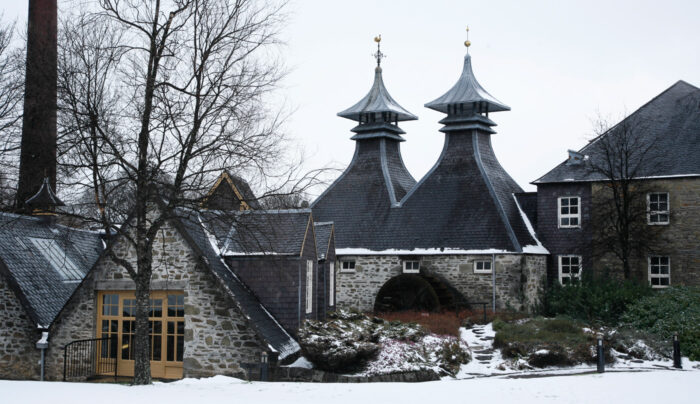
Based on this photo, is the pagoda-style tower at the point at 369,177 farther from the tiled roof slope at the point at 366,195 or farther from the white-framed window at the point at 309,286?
the white-framed window at the point at 309,286

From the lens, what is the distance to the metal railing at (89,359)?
18266 mm

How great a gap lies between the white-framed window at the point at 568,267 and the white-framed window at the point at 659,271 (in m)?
2.56

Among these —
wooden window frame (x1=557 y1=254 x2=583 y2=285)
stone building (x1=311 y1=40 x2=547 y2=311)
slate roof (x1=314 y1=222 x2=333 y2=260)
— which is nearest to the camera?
slate roof (x1=314 y1=222 x2=333 y2=260)

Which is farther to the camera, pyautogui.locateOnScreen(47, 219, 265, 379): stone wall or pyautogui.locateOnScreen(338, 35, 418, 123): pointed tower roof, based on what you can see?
pyautogui.locateOnScreen(338, 35, 418, 123): pointed tower roof

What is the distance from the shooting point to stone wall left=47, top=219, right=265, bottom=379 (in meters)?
17.5

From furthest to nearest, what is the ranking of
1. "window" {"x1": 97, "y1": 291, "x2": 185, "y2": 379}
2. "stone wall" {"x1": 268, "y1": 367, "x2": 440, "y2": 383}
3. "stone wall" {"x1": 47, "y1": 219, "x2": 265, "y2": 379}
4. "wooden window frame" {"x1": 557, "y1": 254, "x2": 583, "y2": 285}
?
"wooden window frame" {"x1": 557, "y1": 254, "x2": 583, "y2": 285}
"window" {"x1": 97, "y1": 291, "x2": 185, "y2": 379}
"stone wall" {"x1": 47, "y1": 219, "x2": 265, "y2": 379}
"stone wall" {"x1": 268, "y1": 367, "x2": 440, "y2": 383}

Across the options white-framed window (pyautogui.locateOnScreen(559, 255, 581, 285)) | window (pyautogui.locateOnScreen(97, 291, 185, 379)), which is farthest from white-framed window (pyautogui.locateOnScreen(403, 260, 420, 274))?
window (pyautogui.locateOnScreen(97, 291, 185, 379))

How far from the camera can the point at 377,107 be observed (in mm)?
36062

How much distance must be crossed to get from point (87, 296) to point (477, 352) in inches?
397

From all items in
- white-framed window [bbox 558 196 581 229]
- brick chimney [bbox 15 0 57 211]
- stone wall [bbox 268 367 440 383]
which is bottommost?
stone wall [bbox 268 367 440 383]

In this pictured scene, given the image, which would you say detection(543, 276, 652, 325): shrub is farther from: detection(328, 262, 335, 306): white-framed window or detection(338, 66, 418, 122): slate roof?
detection(338, 66, 418, 122): slate roof

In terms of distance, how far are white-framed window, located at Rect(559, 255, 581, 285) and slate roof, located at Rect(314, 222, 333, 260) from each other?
1101cm

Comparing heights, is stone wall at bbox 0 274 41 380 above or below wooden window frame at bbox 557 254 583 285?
below

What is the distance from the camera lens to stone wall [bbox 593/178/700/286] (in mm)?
27219
